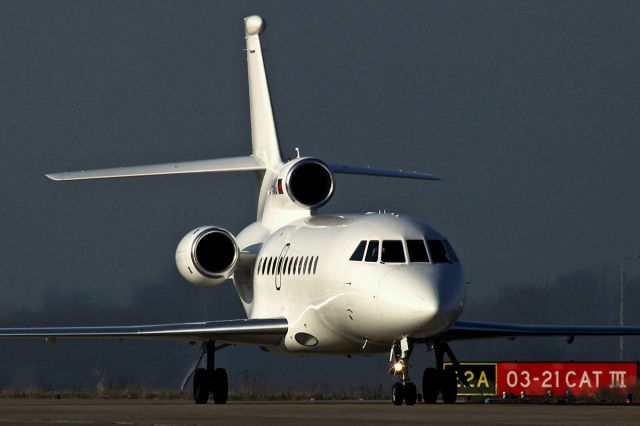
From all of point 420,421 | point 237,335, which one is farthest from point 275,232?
point 420,421

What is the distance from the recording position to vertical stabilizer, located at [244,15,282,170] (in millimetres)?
40500

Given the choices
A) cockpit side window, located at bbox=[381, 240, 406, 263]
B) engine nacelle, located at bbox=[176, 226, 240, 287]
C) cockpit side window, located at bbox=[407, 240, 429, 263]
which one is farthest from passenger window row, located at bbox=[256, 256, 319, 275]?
cockpit side window, located at bbox=[407, 240, 429, 263]

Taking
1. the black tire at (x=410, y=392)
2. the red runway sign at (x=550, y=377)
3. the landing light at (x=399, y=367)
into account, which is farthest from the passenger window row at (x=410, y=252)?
the red runway sign at (x=550, y=377)

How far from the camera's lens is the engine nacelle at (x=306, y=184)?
119ft

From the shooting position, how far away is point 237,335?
33625 millimetres

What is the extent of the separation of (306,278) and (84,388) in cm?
1260

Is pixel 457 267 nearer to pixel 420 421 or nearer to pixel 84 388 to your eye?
pixel 420 421

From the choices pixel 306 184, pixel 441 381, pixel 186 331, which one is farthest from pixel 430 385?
pixel 306 184

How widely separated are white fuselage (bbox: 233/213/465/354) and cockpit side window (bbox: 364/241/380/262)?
2cm

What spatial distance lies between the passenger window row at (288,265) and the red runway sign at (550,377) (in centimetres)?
520

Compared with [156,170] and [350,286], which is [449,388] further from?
[156,170]

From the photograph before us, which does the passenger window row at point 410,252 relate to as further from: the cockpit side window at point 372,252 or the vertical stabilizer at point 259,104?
the vertical stabilizer at point 259,104

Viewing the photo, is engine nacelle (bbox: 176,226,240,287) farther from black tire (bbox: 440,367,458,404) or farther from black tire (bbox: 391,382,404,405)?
black tire (bbox: 391,382,404,405)

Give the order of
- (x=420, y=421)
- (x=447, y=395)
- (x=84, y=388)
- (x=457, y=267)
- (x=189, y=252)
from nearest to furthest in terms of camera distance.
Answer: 1. (x=420, y=421)
2. (x=457, y=267)
3. (x=447, y=395)
4. (x=189, y=252)
5. (x=84, y=388)
